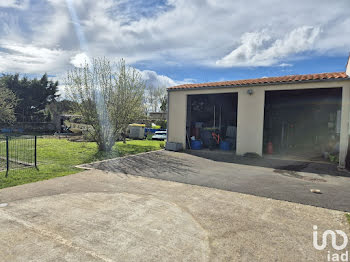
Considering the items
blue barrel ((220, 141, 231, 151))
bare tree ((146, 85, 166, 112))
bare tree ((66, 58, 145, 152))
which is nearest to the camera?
bare tree ((66, 58, 145, 152))

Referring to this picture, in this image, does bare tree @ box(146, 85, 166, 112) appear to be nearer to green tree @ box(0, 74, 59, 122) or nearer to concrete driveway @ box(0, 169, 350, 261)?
green tree @ box(0, 74, 59, 122)

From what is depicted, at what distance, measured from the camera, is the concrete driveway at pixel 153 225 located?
9.62ft

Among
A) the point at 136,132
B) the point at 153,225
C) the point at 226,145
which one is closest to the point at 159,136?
the point at 136,132

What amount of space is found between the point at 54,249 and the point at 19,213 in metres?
1.66

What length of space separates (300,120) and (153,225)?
48.7ft

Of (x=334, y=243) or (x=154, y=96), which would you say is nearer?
(x=334, y=243)

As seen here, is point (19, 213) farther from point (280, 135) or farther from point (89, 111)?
point (280, 135)

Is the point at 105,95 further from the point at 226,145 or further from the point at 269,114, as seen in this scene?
the point at 269,114

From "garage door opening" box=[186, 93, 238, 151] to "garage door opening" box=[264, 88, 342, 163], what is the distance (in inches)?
88.8

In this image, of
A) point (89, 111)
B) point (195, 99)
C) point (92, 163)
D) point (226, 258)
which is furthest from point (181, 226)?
point (195, 99)

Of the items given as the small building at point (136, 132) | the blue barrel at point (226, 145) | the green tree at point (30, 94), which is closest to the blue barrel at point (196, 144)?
the blue barrel at point (226, 145)

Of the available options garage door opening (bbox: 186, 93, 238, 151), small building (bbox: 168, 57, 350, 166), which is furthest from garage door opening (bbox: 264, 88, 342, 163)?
garage door opening (bbox: 186, 93, 238, 151)

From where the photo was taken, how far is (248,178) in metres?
6.86

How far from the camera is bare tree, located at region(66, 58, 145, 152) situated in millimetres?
11352
